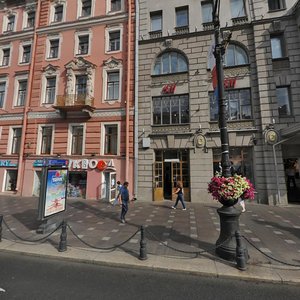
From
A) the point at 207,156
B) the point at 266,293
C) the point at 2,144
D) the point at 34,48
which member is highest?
the point at 34,48

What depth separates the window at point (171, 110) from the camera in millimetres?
15133

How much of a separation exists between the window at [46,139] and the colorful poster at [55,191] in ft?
31.1

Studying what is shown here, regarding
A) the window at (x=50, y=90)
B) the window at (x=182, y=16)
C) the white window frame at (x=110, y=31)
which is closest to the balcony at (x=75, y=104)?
the window at (x=50, y=90)

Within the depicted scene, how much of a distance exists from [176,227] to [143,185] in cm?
685

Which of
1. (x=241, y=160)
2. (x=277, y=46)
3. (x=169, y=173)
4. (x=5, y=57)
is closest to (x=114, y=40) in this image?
(x=5, y=57)

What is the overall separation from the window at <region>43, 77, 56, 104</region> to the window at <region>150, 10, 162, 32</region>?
9.16 m

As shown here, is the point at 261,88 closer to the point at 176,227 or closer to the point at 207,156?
the point at 207,156

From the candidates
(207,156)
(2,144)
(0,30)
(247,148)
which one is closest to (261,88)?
(247,148)

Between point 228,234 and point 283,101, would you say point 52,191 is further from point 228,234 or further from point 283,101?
point 283,101

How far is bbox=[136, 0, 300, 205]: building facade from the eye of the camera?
44.0ft

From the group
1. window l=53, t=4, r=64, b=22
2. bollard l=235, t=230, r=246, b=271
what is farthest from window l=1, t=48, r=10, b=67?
A: bollard l=235, t=230, r=246, b=271

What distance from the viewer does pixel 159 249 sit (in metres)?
6.06

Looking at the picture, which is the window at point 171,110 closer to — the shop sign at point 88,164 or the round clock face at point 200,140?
the round clock face at point 200,140

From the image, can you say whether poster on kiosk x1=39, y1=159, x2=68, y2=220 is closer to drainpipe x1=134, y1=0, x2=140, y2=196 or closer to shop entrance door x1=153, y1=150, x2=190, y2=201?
drainpipe x1=134, y1=0, x2=140, y2=196
